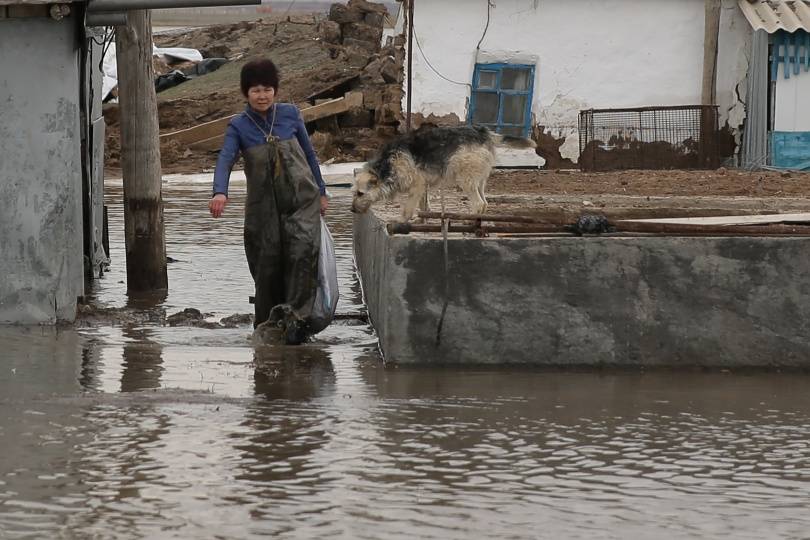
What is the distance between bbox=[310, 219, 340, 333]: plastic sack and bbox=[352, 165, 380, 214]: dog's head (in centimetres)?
113

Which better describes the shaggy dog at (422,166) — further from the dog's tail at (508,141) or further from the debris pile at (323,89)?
the debris pile at (323,89)

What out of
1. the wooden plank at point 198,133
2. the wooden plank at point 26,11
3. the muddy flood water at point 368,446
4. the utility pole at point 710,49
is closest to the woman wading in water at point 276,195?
the muddy flood water at point 368,446

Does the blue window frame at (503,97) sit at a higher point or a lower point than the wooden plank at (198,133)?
higher

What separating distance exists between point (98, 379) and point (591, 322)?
2675 millimetres

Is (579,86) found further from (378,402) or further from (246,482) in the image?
(246,482)

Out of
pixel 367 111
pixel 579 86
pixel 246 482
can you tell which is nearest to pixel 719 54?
pixel 579 86

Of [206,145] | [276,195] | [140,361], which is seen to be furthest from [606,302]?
[206,145]

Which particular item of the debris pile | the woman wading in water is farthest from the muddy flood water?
the debris pile

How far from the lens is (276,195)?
26.8ft

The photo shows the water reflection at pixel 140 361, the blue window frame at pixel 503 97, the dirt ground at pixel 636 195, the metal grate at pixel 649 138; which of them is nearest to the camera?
the water reflection at pixel 140 361

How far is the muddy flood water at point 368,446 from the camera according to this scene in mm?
4824

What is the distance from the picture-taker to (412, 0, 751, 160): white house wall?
890 inches

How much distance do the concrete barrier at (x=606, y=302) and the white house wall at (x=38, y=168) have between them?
2484 millimetres

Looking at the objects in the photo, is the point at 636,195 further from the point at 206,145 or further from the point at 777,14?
the point at 206,145
